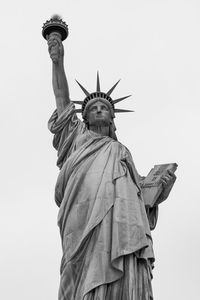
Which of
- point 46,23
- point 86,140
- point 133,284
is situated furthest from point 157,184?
point 46,23

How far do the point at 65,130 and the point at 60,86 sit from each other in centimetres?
112

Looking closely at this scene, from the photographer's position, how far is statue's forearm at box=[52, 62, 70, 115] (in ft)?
66.1

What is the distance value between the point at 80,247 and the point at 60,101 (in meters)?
4.60

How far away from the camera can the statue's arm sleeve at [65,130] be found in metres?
19.6

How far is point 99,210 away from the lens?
17203mm

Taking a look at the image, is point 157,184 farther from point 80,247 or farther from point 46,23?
point 46,23

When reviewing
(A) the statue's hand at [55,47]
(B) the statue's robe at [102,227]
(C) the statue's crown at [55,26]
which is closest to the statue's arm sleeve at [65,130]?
(B) the statue's robe at [102,227]

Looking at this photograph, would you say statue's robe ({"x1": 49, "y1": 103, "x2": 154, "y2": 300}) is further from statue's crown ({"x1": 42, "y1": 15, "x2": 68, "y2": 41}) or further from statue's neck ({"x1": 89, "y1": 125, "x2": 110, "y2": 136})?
statue's crown ({"x1": 42, "y1": 15, "x2": 68, "y2": 41})

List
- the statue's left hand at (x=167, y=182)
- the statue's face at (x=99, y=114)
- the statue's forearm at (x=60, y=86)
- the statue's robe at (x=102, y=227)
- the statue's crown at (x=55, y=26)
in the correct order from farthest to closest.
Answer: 1. the statue's crown at (x=55, y=26)
2. the statue's forearm at (x=60, y=86)
3. the statue's face at (x=99, y=114)
4. the statue's left hand at (x=167, y=182)
5. the statue's robe at (x=102, y=227)

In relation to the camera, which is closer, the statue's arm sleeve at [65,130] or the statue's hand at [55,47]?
the statue's arm sleeve at [65,130]

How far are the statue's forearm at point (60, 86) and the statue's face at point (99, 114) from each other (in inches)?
30.7

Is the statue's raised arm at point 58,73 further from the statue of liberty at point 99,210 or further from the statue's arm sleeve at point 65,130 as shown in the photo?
the statue's arm sleeve at point 65,130

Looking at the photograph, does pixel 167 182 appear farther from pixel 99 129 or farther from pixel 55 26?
pixel 55 26

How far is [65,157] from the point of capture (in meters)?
19.6
